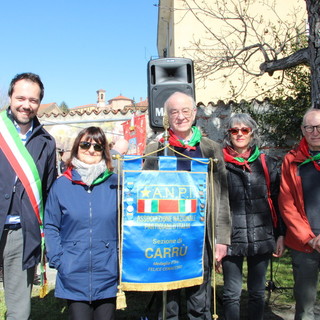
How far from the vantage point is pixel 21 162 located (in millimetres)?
2328

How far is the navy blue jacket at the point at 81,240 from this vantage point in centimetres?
225

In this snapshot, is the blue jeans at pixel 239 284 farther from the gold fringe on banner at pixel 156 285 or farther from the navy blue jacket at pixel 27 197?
the navy blue jacket at pixel 27 197

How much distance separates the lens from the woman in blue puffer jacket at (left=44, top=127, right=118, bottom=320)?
88.9 inches

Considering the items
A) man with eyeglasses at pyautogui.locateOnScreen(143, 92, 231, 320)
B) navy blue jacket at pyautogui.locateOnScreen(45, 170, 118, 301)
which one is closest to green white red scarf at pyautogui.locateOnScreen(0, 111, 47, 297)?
navy blue jacket at pyautogui.locateOnScreen(45, 170, 118, 301)

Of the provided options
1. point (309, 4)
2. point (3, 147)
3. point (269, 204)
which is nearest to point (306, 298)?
point (269, 204)

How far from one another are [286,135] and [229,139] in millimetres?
6148

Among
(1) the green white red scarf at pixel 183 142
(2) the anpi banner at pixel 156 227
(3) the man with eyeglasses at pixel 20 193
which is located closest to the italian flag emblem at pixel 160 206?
(2) the anpi banner at pixel 156 227

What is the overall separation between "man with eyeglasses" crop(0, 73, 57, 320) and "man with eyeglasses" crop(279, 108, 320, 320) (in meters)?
1.74

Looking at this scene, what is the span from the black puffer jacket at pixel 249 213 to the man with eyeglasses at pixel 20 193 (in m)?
1.39

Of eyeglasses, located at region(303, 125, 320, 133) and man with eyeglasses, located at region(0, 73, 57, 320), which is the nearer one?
man with eyeglasses, located at region(0, 73, 57, 320)

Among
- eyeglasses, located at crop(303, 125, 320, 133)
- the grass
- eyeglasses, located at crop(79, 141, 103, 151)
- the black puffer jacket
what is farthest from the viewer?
the grass

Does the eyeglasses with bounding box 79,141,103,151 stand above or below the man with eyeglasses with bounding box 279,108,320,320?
above

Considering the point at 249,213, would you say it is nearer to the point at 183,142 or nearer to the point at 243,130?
the point at 243,130

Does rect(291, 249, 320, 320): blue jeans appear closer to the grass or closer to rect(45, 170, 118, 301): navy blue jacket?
the grass
